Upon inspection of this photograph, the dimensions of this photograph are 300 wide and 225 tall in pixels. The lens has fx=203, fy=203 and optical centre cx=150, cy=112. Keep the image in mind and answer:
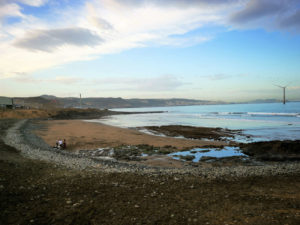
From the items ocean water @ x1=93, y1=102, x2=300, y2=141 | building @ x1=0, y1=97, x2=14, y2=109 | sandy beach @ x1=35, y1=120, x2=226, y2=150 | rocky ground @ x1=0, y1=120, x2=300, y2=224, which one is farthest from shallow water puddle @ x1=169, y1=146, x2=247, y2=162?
building @ x1=0, y1=97, x2=14, y2=109

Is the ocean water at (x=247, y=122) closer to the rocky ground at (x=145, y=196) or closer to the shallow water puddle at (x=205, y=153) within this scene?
the shallow water puddle at (x=205, y=153)

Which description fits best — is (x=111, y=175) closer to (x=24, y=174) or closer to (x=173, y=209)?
(x=24, y=174)

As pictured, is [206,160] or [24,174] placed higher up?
[24,174]

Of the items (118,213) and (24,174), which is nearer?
(118,213)

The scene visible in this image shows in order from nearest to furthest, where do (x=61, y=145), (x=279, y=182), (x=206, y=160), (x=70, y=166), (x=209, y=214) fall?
(x=209, y=214)
(x=279, y=182)
(x=70, y=166)
(x=206, y=160)
(x=61, y=145)

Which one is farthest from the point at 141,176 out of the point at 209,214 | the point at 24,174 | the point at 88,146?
the point at 88,146

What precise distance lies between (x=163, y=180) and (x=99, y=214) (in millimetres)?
3125

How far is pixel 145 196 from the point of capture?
577 cm

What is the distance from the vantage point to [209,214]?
462 centimetres

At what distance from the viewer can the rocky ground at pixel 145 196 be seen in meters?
4.45

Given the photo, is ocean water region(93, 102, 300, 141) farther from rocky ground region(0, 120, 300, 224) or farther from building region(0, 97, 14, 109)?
building region(0, 97, 14, 109)

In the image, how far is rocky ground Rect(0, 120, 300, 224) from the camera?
4445 mm

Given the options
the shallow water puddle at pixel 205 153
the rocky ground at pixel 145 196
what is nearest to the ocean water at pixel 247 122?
the shallow water puddle at pixel 205 153

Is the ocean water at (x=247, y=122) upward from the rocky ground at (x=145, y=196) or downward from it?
downward
